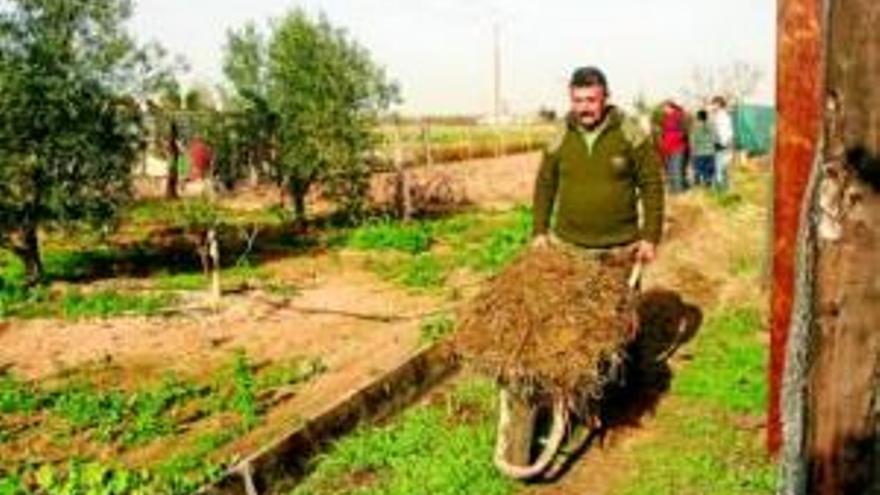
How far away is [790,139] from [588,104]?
4.19ft

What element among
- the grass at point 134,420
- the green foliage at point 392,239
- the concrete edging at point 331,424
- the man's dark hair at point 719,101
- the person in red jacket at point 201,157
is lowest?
the grass at point 134,420

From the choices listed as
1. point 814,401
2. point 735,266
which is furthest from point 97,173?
point 814,401

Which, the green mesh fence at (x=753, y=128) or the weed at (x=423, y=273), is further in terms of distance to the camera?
the green mesh fence at (x=753, y=128)

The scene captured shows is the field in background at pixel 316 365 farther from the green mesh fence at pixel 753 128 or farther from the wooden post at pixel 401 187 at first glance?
the green mesh fence at pixel 753 128

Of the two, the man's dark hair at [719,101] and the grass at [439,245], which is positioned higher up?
the man's dark hair at [719,101]

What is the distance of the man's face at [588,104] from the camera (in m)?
8.12

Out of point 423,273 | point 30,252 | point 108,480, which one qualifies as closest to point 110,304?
point 30,252

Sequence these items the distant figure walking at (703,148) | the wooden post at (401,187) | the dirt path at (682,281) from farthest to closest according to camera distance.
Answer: the wooden post at (401,187), the distant figure walking at (703,148), the dirt path at (682,281)

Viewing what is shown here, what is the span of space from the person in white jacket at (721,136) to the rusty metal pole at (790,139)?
14.7 metres

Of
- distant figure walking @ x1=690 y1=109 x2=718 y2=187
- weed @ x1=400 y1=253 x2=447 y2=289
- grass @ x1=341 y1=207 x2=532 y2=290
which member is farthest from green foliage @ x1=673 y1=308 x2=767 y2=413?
distant figure walking @ x1=690 y1=109 x2=718 y2=187

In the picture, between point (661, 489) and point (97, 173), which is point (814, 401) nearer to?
point (661, 489)

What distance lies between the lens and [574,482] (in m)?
8.17

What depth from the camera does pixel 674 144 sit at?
2269 centimetres

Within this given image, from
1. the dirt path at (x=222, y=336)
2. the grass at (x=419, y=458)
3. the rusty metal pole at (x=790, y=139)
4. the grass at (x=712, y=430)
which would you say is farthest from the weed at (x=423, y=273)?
the rusty metal pole at (x=790, y=139)
